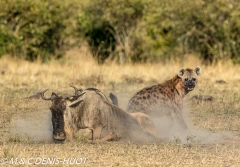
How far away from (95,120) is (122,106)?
3.40m

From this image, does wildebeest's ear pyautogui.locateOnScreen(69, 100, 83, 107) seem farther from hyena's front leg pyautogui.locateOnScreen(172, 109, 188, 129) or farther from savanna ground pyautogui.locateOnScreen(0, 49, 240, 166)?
hyena's front leg pyautogui.locateOnScreen(172, 109, 188, 129)

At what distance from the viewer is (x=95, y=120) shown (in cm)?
854

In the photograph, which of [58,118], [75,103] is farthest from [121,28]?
[58,118]

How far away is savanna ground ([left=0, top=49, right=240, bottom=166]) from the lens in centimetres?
759

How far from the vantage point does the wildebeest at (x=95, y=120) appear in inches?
322

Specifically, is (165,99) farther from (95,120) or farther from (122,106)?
(95,120)

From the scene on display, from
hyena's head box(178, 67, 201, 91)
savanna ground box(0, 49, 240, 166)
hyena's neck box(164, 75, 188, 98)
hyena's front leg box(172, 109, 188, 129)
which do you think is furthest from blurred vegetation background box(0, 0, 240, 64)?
hyena's front leg box(172, 109, 188, 129)

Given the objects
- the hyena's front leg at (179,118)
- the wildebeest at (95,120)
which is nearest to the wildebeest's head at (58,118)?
the wildebeest at (95,120)

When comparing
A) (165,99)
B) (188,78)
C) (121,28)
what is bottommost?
(165,99)

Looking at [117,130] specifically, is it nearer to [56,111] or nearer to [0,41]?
[56,111]

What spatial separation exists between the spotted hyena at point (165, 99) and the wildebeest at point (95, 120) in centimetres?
89

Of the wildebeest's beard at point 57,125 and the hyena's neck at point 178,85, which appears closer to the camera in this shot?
the wildebeest's beard at point 57,125

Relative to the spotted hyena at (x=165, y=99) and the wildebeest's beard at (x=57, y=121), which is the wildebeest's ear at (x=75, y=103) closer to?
the wildebeest's beard at (x=57, y=121)

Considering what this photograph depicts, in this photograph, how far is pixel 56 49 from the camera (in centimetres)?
2420
